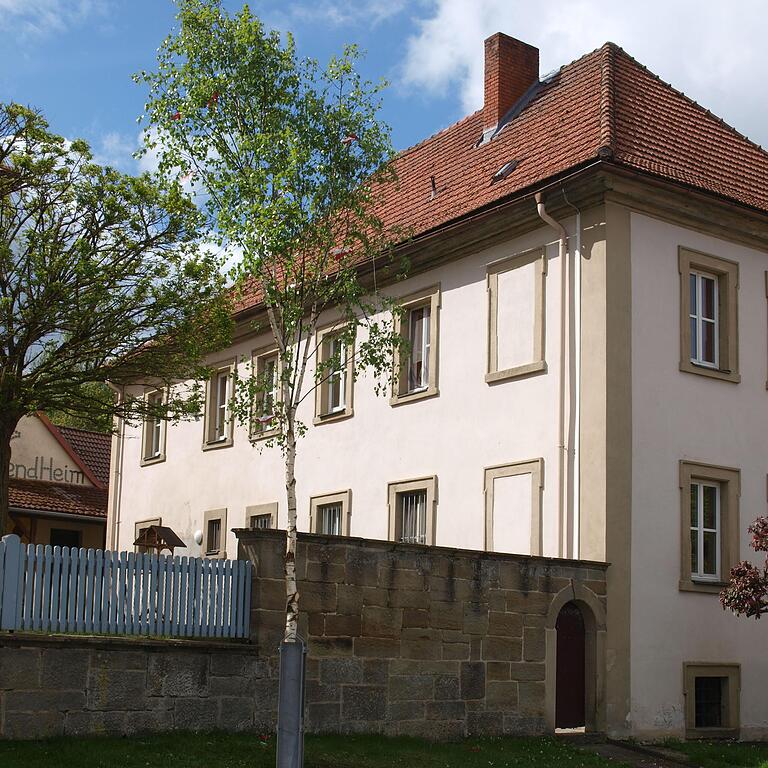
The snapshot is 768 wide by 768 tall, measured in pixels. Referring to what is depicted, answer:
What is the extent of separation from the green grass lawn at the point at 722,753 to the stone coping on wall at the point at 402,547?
265 cm

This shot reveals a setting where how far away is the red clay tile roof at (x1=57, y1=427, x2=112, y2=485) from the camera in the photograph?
42.6 metres

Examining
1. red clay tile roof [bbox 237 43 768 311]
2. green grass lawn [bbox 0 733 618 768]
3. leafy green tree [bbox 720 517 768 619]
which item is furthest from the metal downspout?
green grass lawn [bbox 0 733 618 768]

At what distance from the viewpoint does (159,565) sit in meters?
15.1

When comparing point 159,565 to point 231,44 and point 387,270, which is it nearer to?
point 231,44

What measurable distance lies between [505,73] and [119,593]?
14.3 meters

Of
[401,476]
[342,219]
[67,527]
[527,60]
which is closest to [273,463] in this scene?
[401,476]

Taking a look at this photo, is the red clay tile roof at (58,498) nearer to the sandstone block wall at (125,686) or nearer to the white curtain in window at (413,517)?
the white curtain in window at (413,517)

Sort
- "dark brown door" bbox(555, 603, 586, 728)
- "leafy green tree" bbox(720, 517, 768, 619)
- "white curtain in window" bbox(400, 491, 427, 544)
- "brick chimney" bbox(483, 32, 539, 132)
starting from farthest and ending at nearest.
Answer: "brick chimney" bbox(483, 32, 539, 132) < "white curtain in window" bbox(400, 491, 427, 544) < "dark brown door" bbox(555, 603, 586, 728) < "leafy green tree" bbox(720, 517, 768, 619)

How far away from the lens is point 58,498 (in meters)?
39.8

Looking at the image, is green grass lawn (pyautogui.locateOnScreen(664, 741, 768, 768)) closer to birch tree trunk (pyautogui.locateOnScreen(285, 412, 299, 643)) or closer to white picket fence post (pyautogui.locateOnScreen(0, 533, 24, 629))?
birch tree trunk (pyautogui.locateOnScreen(285, 412, 299, 643))

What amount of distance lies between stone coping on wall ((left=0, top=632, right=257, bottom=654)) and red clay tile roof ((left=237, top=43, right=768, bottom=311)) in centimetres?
819

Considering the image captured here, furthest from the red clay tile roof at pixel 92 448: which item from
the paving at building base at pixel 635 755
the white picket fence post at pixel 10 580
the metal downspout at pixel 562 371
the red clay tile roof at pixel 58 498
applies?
the white picket fence post at pixel 10 580

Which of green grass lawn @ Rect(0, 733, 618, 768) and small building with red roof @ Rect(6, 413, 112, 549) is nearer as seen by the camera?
green grass lawn @ Rect(0, 733, 618, 768)

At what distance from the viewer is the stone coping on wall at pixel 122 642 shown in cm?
1371
